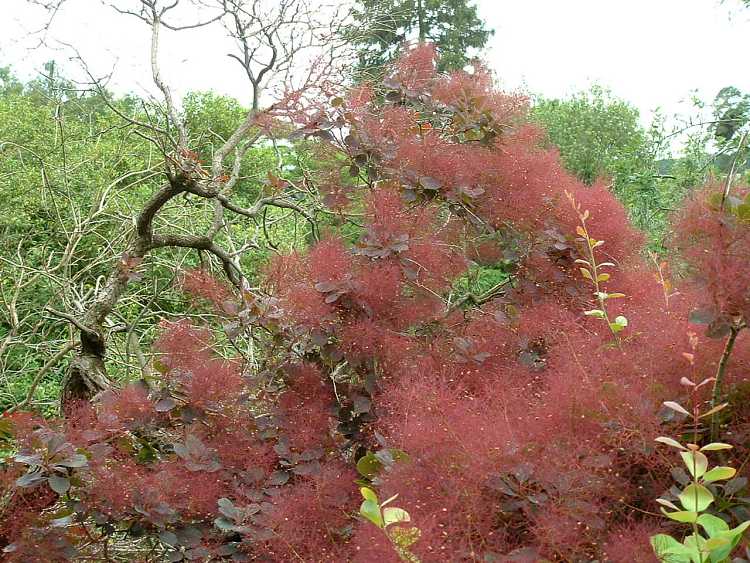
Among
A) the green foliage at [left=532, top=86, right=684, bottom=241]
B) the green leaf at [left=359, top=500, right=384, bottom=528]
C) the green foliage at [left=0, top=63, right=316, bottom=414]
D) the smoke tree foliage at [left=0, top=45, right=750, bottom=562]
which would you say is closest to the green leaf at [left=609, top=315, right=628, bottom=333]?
the smoke tree foliage at [left=0, top=45, right=750, bottom=562]

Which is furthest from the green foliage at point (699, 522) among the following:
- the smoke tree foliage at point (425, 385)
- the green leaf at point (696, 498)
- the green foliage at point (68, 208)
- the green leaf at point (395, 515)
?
the green foliage at point (68, 208)

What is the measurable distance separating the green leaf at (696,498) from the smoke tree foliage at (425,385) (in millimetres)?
195

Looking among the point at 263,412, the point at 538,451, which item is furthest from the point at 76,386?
the point at 538,451

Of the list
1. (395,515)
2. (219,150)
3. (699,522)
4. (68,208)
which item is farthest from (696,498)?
(68,208)

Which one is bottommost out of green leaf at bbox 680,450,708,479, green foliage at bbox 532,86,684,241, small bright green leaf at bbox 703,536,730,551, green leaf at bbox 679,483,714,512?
small bright green leaf at bbox 703,536,730,551

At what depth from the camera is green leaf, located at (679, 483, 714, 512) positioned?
3.41 ft

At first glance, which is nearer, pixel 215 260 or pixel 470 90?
pixel 470 90

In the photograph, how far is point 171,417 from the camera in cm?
221

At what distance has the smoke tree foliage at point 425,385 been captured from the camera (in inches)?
52.1

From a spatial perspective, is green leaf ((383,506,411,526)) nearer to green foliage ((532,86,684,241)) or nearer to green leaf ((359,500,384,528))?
green leaf ((359,500,384,528))

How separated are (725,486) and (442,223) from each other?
1543mm

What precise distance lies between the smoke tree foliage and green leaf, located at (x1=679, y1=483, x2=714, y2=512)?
0.64 feet

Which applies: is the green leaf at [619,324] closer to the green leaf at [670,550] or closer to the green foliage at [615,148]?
the green leaf at [670,550]

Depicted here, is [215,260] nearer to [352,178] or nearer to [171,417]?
[352,178]
